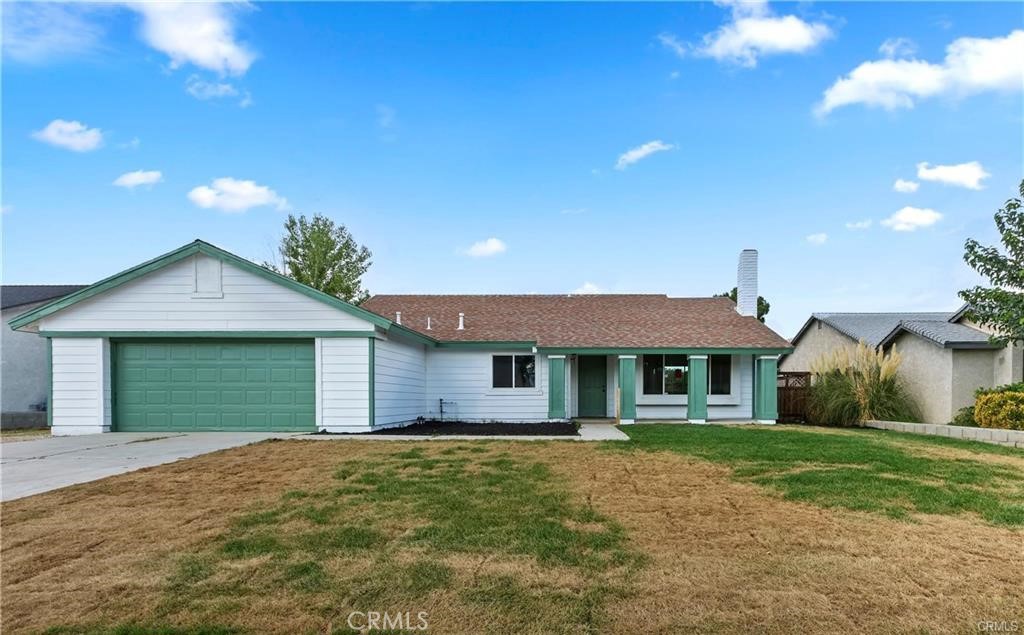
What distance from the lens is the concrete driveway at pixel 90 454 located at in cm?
763

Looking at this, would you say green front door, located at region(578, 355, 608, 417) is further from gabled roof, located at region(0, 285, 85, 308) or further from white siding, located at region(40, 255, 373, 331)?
gabled roof, located at region(0, 285, 85, 308)

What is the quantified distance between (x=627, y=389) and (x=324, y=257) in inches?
790

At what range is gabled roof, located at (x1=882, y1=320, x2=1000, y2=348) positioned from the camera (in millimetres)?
16141

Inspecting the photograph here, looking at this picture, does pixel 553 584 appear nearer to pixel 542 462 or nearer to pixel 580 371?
pixel 542 462

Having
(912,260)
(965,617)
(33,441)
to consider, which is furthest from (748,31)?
(33,441)

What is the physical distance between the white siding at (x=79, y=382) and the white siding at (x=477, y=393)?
8300 millimetres

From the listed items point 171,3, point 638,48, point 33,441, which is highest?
point 638,48

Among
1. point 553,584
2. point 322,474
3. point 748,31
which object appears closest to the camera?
point 553,584

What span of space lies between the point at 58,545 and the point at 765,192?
60.2 feet

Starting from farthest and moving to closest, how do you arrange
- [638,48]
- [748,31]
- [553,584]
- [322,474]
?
[638,48], [748,31], [322,474], [553,584]

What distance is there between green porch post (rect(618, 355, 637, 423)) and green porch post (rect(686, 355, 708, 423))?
1699mm

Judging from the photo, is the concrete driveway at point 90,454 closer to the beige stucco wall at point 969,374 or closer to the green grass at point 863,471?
the green grass at point 863,471

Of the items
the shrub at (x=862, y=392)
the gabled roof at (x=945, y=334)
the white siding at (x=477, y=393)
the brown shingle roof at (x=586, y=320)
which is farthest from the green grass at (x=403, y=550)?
the gabled roof at (x=945, y=334)

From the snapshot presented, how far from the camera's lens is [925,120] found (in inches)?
567
